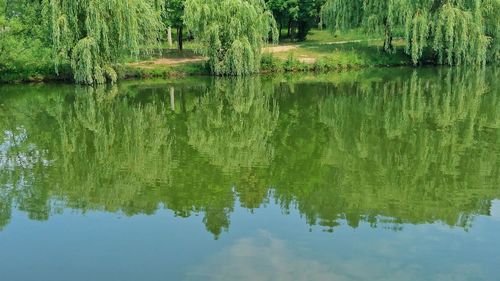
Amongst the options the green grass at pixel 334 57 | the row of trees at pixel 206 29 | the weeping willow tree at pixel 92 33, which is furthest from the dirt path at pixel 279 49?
A: the weeping willow tree at pixel 92 33

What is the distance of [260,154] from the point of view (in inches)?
599

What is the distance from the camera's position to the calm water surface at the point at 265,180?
28.9 ft

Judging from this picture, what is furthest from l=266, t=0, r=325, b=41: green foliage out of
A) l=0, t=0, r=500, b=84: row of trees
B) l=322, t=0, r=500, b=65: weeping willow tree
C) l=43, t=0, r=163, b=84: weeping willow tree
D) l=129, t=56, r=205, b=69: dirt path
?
l=43, t=0, r=163, b=84: weeping willow tree

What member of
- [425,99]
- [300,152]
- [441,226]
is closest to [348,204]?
[441,226]

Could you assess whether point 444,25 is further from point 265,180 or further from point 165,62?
point 265,180

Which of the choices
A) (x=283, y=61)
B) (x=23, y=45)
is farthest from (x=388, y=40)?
(x=23, y=45)

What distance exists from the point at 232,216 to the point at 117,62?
22771 millimetres

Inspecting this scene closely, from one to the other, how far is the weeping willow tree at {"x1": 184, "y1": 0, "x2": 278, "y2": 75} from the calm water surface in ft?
28.2

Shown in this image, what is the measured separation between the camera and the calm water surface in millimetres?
8797

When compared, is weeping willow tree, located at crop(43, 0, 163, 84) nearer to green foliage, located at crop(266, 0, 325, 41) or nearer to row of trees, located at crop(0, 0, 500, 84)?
row of trees, located at crop(0, 0, 500, 84)

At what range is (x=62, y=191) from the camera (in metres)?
12.5

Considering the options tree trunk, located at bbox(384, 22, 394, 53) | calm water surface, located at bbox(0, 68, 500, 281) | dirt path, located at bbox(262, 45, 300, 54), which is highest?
tree trunk, located at bbox(384, 22, 394, 53)

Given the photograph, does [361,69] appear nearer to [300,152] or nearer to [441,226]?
[300,152]

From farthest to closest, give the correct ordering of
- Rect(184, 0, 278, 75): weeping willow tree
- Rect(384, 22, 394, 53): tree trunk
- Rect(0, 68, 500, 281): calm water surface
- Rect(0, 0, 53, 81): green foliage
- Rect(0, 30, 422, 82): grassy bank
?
Rect(384, 22, 394, 53): tree trunk, Rect(184, 0, 278, 75): weeping willow tree, Rect(0, 30, 422, 82): grassy bank, Rect(0, 0, 53, 81): green foliage, Rect(0, 68, 500, 281): calm water surface
